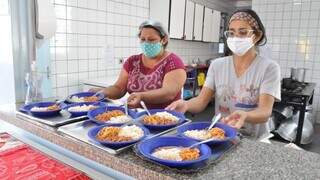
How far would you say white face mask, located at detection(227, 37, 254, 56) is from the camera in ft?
4.70

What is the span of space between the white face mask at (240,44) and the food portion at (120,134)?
2.58 feet

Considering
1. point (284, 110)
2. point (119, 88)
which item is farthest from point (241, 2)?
point (119, 88)

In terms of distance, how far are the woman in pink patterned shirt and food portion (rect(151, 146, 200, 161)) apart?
2.48 ft

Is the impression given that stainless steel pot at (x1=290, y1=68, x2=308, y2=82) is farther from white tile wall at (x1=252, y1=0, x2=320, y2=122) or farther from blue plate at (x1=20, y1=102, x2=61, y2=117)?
blue plate at (x1=20, y1=102, x2=61, y2=117)

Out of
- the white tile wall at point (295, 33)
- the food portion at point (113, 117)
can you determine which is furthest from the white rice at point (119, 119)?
the white tile wall at point (295, 33)

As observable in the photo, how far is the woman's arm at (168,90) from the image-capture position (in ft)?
5.18

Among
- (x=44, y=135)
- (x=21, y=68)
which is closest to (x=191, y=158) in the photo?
(x=44, y=135)

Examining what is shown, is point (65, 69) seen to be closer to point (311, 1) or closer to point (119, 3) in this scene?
point (119, 3)

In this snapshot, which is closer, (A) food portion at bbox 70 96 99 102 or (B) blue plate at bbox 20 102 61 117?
(B) blue plate at bbox 20 102 61 117

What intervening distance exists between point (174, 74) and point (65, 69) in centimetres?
141

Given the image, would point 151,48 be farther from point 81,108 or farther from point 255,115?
point 255,115

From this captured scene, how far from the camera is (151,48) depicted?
171 centimetres

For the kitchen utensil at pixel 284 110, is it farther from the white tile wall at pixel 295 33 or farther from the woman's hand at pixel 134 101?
the woman's hand at pixel 134 101

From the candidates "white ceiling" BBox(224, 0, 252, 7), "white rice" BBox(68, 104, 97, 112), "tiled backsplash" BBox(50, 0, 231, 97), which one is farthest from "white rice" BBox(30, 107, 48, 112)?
"white ceiling" BBox(224, 0, 252, 7)
